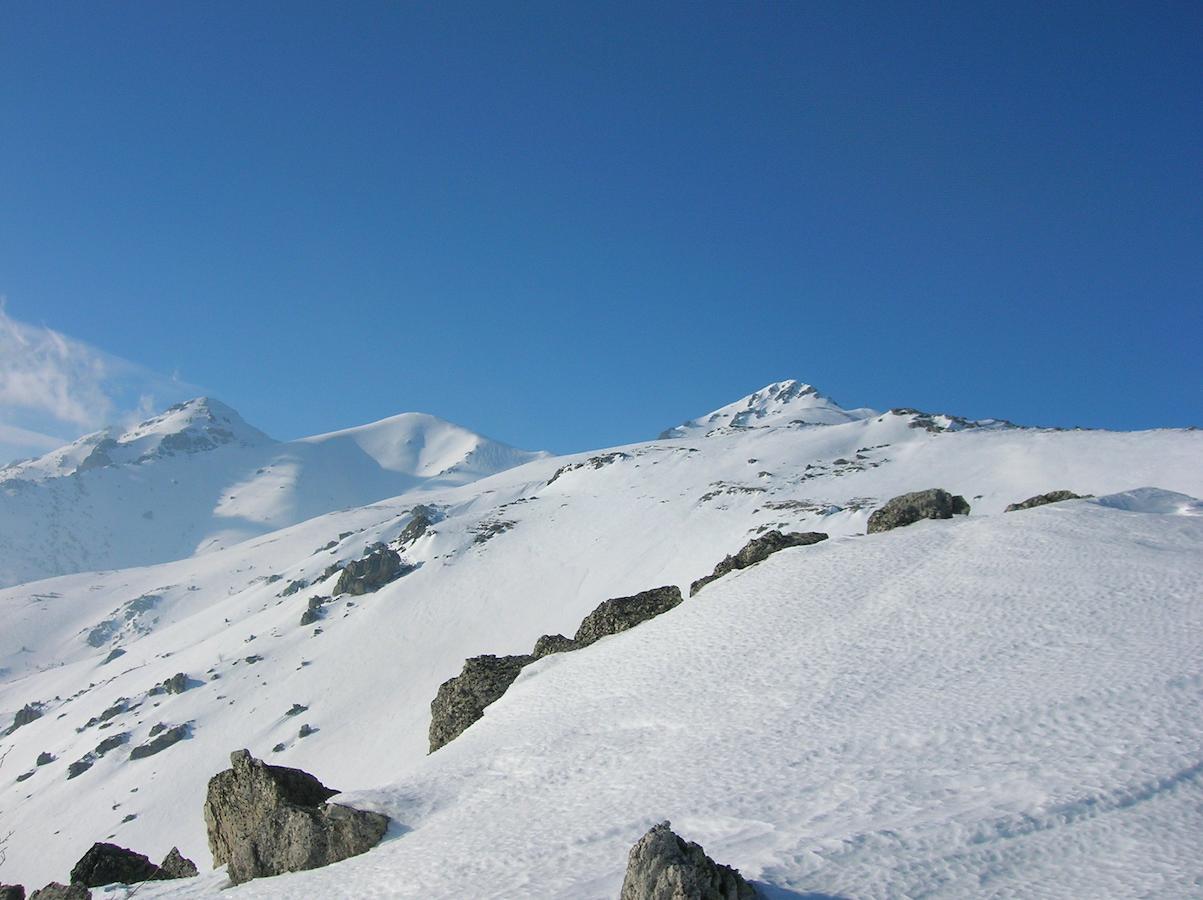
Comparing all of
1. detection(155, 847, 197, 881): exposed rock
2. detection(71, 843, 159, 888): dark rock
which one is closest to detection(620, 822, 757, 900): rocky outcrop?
A: detection(71, 843, 159, 888): dark rock

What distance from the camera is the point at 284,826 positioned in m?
15.5

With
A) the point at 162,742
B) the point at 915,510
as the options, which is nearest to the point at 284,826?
the point at 915,510

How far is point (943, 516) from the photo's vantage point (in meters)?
31.8

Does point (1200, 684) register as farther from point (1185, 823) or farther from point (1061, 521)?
point (1061, 521)

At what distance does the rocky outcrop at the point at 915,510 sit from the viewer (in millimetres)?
31938

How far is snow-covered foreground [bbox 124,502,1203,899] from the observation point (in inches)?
412

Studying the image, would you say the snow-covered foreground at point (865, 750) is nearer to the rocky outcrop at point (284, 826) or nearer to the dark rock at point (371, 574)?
the rocky outcrop at point (284, 826)

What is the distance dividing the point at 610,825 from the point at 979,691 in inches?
313

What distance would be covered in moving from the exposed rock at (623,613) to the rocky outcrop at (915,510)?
932cm

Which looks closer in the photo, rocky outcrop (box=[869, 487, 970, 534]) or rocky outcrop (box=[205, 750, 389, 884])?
rocky outcrop (box=[205, 750, 389, 884])

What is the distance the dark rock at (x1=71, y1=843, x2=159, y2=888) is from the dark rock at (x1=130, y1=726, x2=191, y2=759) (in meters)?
59.1

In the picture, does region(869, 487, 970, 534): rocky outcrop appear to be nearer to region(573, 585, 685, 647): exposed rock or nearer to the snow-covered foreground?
the snow-covered foreground

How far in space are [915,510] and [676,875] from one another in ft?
85.1

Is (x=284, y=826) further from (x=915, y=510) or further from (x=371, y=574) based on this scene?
(x=371, y=574)
